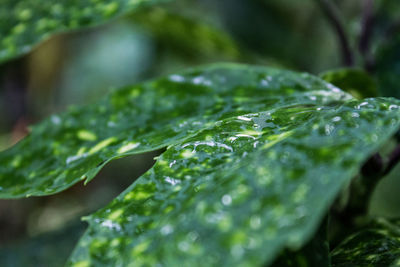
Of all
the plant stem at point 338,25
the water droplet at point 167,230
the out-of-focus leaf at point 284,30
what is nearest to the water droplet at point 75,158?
the water droplet at point 167,230

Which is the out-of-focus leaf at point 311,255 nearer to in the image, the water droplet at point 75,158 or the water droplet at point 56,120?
the water droplet at point 75,158

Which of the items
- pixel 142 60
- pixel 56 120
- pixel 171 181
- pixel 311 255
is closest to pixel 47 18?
pixel 56 120

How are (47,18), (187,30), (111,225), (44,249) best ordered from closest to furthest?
(111,225)
(47,18)
(44,249)
(187,30)

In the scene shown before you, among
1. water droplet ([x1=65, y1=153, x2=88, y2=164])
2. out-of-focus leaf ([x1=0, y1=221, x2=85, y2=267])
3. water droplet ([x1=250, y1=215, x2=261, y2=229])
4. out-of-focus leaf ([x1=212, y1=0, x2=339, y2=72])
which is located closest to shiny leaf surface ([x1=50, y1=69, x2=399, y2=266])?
water droplet ([x1=250, y1=215, x2=261, y2=229])

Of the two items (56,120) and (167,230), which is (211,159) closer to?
(167,230)

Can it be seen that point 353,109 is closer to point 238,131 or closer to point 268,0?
point 238,131

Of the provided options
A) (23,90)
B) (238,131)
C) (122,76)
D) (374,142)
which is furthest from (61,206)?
(374,142)
